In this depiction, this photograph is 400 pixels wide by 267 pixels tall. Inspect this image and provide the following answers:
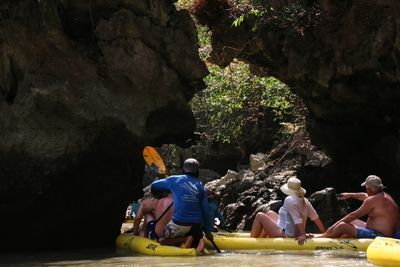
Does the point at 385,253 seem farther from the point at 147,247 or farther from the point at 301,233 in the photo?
the point at 147,247

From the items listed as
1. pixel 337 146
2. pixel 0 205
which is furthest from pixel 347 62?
pixel 0 205

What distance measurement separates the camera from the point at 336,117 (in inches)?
623

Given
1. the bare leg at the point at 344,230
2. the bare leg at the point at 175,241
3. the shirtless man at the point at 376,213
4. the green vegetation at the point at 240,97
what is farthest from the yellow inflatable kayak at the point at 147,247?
the green vegetation at the point at 240,97

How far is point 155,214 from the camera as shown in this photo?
9.94 meters

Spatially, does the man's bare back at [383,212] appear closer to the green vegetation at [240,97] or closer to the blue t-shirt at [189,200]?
the blue t-shirt at [189,200]

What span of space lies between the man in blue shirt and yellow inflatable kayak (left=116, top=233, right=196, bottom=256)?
20 cm

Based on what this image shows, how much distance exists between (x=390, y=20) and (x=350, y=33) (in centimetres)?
117

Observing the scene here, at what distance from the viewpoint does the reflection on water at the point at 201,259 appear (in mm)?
7582

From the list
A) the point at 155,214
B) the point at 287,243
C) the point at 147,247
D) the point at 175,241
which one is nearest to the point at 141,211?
the point at 155,214

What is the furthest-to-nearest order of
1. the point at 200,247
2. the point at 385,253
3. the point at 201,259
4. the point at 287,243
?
the point at 287,243 → the point at 200,247 → the point at 201,259 → the point at 385,253

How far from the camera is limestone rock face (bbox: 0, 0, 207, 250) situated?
9.61 m

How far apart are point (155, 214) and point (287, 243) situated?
77.7 inches

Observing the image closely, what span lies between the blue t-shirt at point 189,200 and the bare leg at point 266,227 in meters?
1.40

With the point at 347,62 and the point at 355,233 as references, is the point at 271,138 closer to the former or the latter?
the point at 347,62
